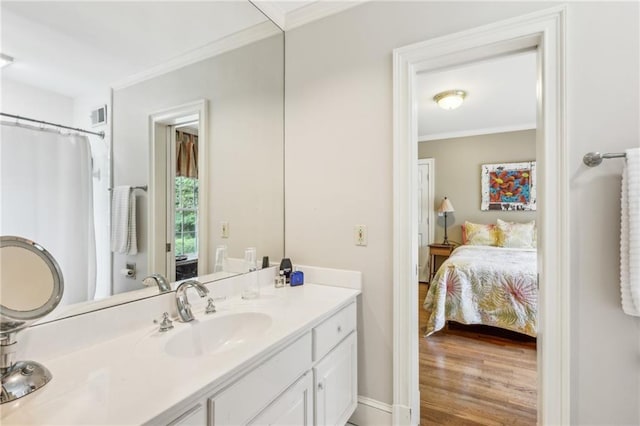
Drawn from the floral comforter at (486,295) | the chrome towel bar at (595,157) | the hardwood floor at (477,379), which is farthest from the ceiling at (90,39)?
the floral comforter at (486,295)

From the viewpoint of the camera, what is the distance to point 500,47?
4.74 ft

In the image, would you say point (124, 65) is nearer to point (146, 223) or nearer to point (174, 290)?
point (146, 223)

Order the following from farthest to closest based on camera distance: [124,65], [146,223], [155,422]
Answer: [146,223], [124,65], [155,422]

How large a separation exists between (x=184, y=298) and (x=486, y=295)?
2.78 metres

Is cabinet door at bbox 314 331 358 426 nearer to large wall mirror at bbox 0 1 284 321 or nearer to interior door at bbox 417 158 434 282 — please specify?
large wall mirror at bbox 0 1 284 321

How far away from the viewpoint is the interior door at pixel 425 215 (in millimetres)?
5270

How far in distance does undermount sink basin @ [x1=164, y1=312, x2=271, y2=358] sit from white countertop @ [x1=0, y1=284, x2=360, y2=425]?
0.13 ft

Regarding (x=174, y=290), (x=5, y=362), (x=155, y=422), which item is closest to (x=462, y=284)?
(x=174, y=290)

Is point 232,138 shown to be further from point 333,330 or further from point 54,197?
point 333,330

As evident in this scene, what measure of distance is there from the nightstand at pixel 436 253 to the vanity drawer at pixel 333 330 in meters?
3.61

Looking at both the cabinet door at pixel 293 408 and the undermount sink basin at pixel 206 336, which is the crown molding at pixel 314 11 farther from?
the cabinet door at pixel 293 408

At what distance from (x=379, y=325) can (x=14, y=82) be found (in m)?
1.81

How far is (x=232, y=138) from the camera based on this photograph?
1.81 m

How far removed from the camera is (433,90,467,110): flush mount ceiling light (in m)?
3.23
